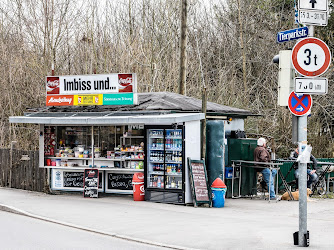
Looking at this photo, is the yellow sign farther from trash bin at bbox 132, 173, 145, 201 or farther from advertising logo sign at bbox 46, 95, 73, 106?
trash bin at bbox 132, 173, 145, 201

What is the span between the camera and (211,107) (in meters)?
19.2

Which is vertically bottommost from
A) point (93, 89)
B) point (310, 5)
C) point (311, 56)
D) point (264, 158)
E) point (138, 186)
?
point (138, 186)

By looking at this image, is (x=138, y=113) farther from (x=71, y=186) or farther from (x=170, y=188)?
(x=71, y=186)

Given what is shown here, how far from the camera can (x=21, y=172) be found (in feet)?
69.5

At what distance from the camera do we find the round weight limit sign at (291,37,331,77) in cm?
987

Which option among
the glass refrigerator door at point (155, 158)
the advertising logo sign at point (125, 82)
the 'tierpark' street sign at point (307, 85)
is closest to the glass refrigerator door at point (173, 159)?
the glass refrigerator door at point (155, 158)

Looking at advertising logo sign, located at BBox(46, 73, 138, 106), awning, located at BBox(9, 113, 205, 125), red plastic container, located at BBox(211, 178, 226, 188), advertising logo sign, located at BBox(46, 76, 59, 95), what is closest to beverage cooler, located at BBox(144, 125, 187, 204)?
awning, located at BBox(9, 113, 205, 125)

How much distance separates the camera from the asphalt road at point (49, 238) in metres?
10.5

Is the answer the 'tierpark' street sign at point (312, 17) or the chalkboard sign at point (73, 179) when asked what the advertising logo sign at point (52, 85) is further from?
the 'tierpark' street sign at point (312, 17)

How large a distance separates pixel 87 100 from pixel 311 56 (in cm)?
1029

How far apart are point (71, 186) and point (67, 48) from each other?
1517 cm

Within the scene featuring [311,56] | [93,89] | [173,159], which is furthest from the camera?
[93,89]

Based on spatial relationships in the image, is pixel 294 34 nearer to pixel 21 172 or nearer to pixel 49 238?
pixel 49 238

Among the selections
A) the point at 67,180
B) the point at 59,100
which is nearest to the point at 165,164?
the point at 67,180
